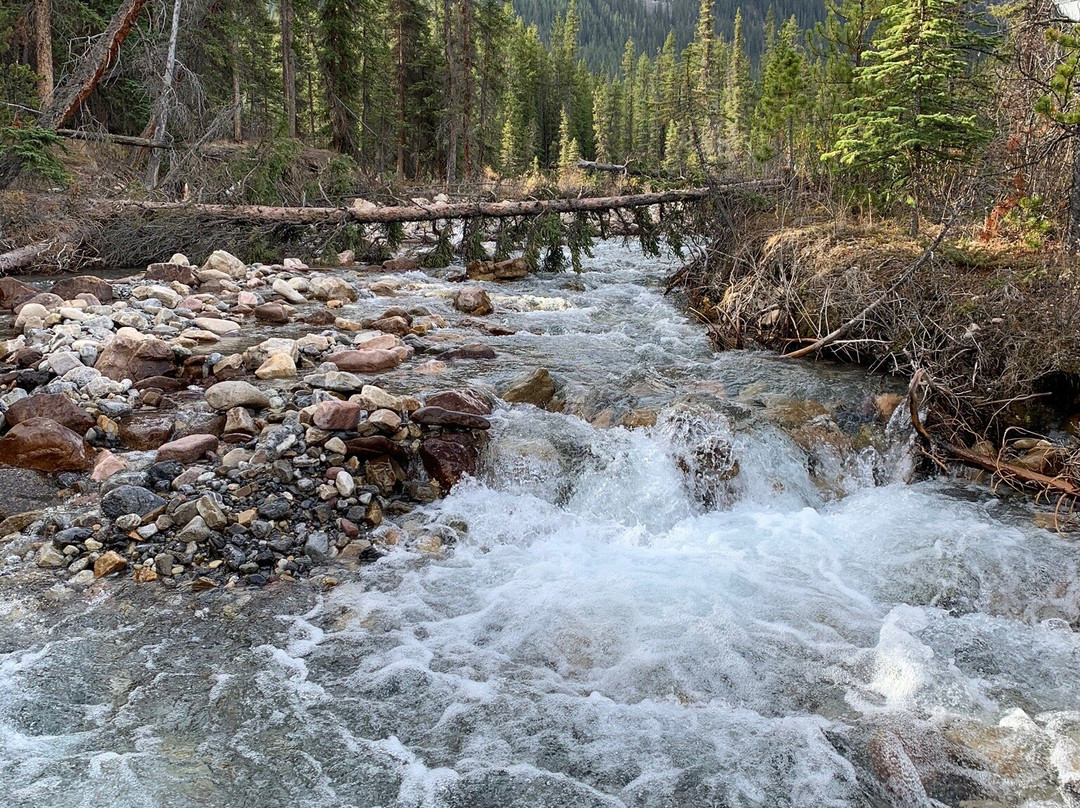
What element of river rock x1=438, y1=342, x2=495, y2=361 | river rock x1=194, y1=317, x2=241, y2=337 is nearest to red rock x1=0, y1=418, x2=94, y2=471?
river rock x1=194, y1=317, x2=241, y2=337

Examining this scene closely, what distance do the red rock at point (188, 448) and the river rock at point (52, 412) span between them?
925 mm

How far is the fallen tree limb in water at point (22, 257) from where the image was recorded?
12062 mm

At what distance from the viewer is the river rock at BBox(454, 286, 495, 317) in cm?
1182

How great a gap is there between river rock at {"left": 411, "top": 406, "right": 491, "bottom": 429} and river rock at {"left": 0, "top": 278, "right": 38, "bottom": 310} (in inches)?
274

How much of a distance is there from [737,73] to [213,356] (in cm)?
6926

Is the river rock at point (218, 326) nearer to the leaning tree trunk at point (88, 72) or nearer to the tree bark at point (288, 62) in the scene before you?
the leaning tree trunk at point (88, 72)

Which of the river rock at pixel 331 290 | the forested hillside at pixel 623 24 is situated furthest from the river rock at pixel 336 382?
the forested hillside at pixel 623 24

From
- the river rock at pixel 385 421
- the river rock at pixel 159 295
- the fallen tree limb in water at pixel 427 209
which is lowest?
the river rock at pixel 385 421

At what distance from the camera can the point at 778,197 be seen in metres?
12.8

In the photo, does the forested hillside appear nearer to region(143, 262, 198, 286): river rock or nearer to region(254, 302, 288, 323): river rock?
region(143, 262, 198, 286): river rock

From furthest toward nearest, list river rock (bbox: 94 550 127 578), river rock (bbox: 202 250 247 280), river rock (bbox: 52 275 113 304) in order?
1. river rock (bbox: 202 250 247 280)
2. river rock (bbox: 52 275 113 304)
3. river rock (bbox: 94 550 127 578)

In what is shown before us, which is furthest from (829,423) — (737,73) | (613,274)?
(737,73)

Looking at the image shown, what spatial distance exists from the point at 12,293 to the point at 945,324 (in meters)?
11.9

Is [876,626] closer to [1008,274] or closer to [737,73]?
[1008,274]
